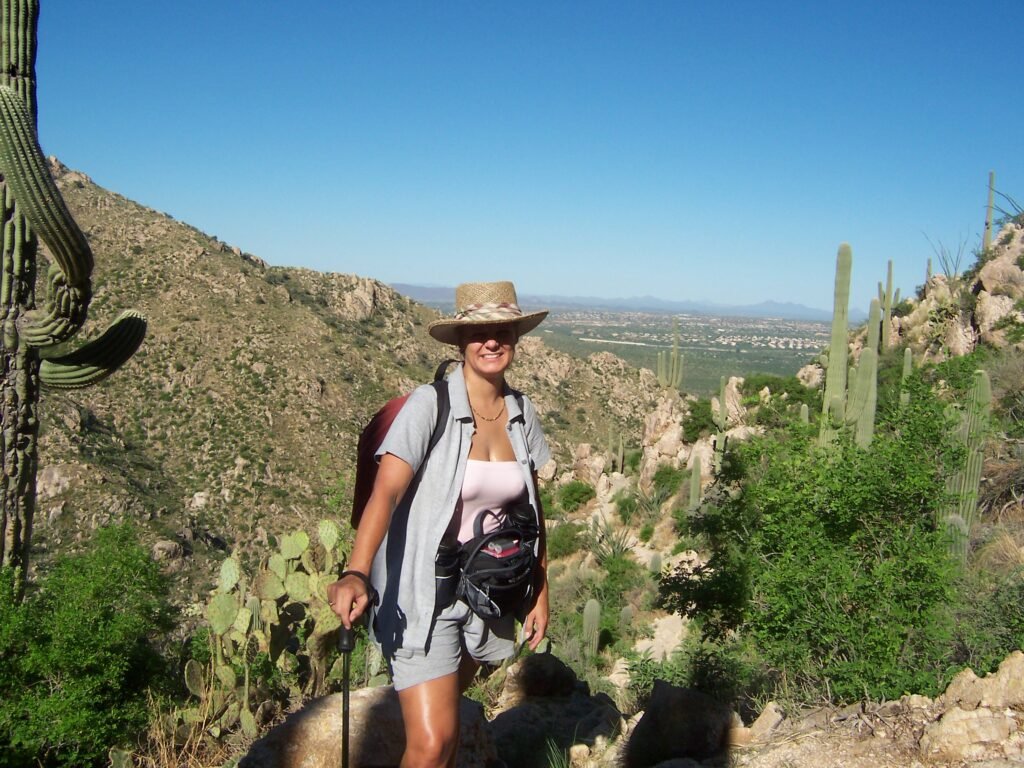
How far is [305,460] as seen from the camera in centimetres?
2433

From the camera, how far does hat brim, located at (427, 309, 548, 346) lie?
2533 mm

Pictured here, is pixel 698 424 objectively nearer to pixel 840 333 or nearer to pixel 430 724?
pixel 840 333

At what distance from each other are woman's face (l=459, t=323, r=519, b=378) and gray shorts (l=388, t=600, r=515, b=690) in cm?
74

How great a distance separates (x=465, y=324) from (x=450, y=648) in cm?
100

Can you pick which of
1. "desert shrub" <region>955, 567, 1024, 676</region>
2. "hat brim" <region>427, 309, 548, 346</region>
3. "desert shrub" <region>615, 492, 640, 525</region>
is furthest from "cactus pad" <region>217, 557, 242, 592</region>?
"desert shrub" <region>615, 492, 640, 525</region>

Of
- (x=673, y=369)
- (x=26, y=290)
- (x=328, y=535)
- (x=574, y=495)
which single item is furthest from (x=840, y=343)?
(x=673, y=369)

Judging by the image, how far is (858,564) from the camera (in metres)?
4.78

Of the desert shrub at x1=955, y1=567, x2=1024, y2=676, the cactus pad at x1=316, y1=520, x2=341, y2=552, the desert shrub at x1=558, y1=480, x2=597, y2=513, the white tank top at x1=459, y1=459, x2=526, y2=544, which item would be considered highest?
the white tank top at x1=459, y1=459, x2=526, y2=544

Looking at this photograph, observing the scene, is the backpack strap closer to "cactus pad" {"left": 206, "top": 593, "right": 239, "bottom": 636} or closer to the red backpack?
the red backpack

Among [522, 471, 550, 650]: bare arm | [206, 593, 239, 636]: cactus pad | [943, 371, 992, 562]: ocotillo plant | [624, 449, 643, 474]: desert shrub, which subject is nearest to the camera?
[522, 471, 550, 650]: bare arm

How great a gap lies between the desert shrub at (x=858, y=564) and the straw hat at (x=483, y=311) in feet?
9.47

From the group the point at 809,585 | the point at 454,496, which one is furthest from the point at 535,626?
the point at 809,585

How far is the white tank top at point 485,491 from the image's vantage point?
2424 millimetres

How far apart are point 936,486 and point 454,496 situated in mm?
3970
